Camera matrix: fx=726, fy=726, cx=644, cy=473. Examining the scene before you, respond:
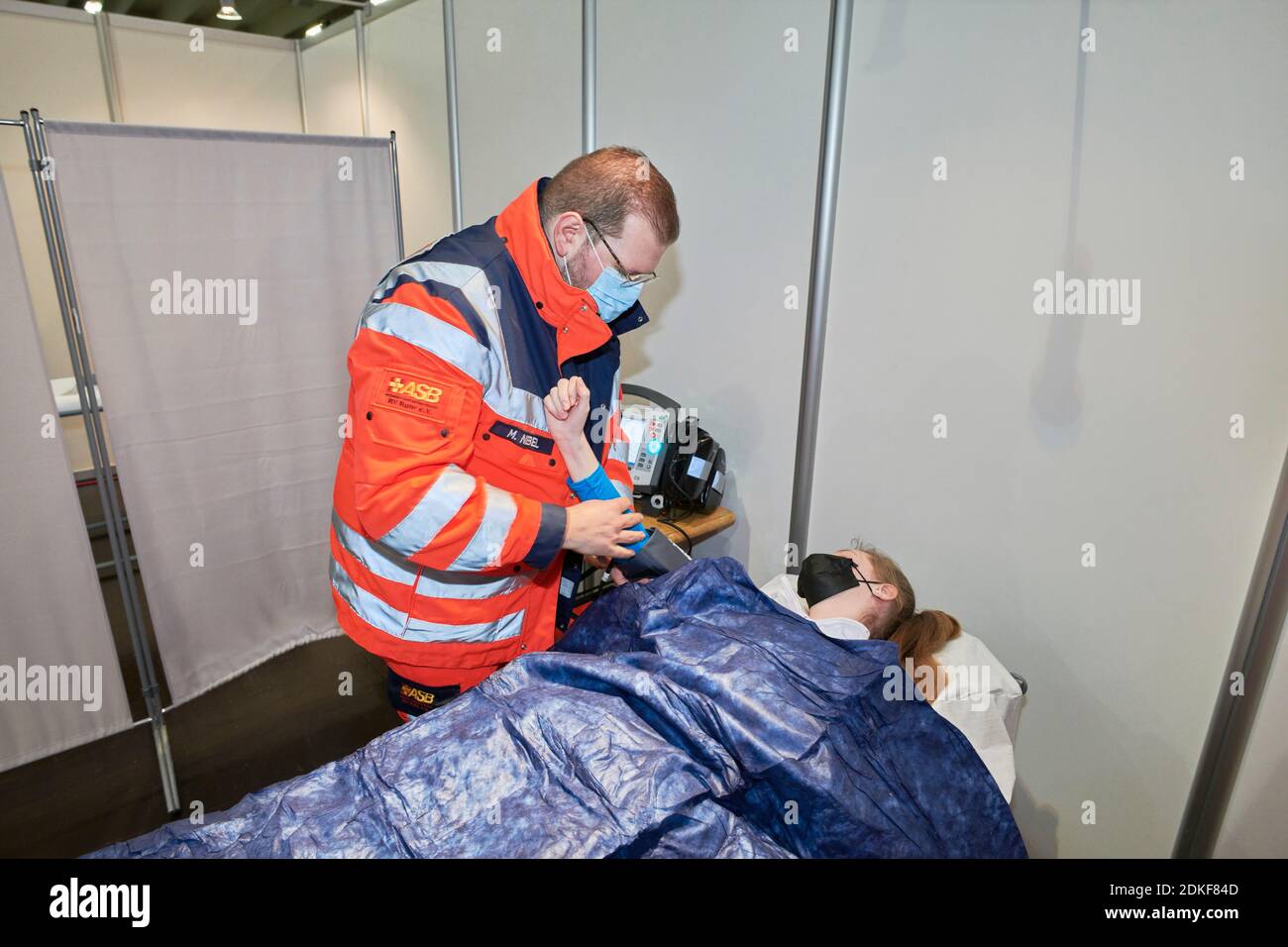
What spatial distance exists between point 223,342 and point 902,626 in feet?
7.56

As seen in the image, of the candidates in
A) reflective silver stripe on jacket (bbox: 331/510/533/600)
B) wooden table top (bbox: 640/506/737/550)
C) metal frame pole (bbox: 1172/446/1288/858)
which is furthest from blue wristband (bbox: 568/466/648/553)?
metal frame pole (bbox: 1172/446/1288/858)

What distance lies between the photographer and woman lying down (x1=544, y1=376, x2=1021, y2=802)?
5.16 feet

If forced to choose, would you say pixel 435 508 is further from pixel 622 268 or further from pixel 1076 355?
→ pixel 1076 355

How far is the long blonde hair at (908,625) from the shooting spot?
173 cm

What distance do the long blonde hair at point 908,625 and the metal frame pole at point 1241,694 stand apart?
559mm

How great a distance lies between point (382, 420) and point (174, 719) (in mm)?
2166

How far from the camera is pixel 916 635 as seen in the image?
5.76ft

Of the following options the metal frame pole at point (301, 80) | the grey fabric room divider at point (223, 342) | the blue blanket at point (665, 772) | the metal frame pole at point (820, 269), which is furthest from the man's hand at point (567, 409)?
the metal frame pole at point (301, 80)

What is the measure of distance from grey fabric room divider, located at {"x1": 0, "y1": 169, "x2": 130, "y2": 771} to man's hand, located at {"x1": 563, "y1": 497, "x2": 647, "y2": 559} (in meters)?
1.70

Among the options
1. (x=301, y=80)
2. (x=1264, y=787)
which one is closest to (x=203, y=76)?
(x=301, y=80)

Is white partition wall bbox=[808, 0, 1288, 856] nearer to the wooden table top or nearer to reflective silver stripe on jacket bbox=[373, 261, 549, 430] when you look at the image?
the wooden table top

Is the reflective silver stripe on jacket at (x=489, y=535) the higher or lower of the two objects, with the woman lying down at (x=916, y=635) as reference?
higher

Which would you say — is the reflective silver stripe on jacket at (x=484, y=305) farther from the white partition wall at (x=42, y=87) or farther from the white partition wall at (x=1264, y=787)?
the white partition wall at (x=42, y=87)
